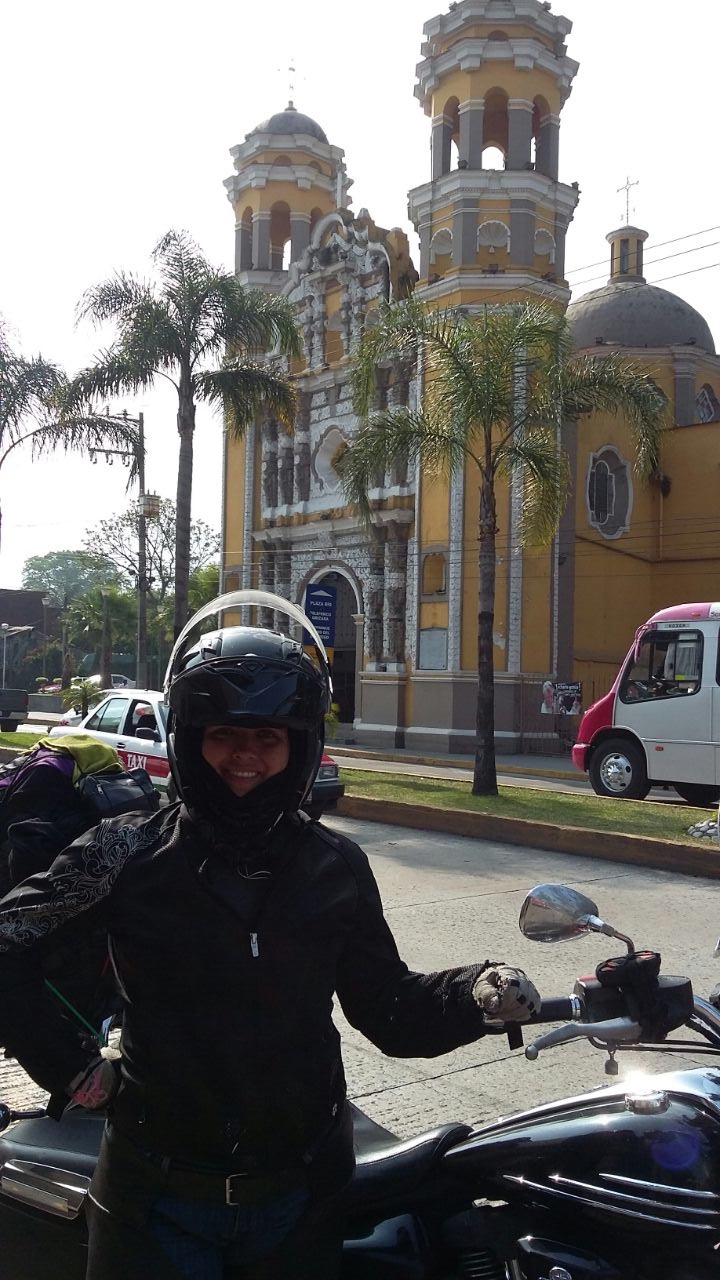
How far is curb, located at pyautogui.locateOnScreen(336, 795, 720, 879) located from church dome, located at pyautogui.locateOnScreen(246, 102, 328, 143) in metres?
28.7

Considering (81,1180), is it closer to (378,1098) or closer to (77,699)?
(378,1098)

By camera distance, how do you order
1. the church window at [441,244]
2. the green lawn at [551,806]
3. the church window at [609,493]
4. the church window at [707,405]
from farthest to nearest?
the church window at [707,405], the church window at [609,493], the church window at [441,244], the green lawn at [551,806]

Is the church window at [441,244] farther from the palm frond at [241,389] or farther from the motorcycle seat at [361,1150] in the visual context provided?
the motorcycle seat at [361,1150]

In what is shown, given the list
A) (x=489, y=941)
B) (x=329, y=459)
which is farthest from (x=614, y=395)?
(x=329, y=459)

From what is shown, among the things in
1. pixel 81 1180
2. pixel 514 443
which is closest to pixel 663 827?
pixel 514 443

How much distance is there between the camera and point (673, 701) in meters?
15.1

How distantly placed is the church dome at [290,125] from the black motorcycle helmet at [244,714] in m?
37.3

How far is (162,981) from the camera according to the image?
72.6 inches

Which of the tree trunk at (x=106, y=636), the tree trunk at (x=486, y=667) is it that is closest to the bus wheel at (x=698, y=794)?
the tree trunk at (x=486, y=667)

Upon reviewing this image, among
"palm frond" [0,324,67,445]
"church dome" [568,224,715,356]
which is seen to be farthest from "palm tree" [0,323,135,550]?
"church dome" [568,224,715,356]

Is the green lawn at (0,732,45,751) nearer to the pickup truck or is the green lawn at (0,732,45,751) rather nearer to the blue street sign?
the pickup truck

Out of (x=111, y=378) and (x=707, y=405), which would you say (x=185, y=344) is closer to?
(x=111, y=378)

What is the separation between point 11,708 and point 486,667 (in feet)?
60.7

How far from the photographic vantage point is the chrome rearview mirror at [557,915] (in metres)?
1.96
